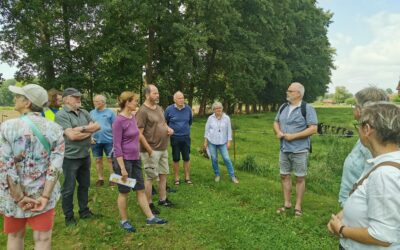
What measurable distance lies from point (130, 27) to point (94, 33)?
9.22 ft

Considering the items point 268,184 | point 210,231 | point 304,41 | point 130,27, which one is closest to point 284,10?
point 304,41

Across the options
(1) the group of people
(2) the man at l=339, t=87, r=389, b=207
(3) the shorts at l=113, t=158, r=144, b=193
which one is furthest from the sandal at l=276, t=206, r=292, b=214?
(2) the man at l=339, t=87, r=389, b=207

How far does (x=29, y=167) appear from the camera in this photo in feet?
11.3

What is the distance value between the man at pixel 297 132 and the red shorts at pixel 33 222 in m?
3.94

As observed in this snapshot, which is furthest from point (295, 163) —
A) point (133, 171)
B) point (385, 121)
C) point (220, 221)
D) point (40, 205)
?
point (40, 205)

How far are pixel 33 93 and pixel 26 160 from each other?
67 cm

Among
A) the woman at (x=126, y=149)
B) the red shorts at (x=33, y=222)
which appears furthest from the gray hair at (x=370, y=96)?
the red shorts at (x=33, y=222)

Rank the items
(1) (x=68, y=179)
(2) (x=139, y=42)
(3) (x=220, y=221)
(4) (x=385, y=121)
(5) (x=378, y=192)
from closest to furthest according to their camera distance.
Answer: (5) (x=378, y=192)
(4) (x=385, y=121)
(1) (x=68, y=179)
(3) (x=220, y=221)
(2) (x=139, y=42)

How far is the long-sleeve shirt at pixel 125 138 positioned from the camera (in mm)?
5230

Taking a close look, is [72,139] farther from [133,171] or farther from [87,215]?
[87,215]

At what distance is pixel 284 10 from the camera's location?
118ft

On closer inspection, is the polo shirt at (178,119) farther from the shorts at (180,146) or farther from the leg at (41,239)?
the leg at (41,239)

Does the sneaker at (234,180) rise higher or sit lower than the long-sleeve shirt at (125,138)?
lower

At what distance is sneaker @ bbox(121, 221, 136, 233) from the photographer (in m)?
5.46
